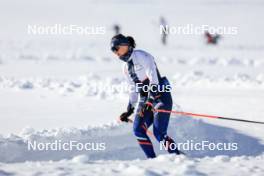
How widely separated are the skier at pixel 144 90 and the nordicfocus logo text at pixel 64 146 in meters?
1.47

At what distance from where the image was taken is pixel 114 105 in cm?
1132

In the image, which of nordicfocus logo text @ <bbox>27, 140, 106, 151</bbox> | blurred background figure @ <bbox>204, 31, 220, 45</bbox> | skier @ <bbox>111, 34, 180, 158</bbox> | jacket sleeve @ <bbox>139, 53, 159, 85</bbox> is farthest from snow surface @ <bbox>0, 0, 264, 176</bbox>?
jacket sleeve @ <bbox>139, 53, 159, 85</bbox>

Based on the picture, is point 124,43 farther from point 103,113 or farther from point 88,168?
point 103,113

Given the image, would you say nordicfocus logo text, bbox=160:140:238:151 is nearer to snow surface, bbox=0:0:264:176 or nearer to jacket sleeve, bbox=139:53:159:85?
snow surface, bbox=0:0:264:176

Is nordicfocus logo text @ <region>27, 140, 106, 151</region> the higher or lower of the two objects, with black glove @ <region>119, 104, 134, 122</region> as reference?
lower

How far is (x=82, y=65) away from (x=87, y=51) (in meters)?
5.69

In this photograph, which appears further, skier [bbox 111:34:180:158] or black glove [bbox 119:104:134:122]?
black glove [bbox 119:104:134:122]

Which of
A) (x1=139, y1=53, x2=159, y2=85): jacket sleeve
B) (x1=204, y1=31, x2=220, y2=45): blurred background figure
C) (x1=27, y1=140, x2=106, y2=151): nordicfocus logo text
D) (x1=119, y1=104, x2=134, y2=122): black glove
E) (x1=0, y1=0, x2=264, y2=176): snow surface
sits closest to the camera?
(x1=0, y1=0, x2=264, y2=176): snow surface

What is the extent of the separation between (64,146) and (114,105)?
352 centimetres

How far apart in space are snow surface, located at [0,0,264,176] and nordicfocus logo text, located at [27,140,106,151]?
0.06 m

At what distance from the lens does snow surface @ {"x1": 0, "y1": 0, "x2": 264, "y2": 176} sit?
573 centimetres

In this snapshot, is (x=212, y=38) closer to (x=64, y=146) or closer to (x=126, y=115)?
(x=64, y=146)

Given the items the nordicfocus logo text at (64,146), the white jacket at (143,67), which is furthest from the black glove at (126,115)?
the nordicfocus logo text at (64,146)

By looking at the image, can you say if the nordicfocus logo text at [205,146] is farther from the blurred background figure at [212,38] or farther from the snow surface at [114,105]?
the blurred background figure at [212,38]
